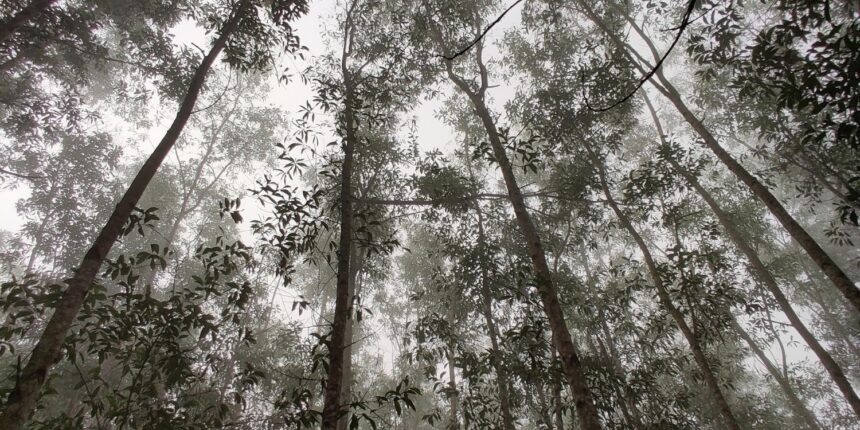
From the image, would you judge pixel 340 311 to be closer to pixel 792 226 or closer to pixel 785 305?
pixel 792 226

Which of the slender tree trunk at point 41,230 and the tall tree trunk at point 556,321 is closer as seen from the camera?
the tall tree trunk at point 556,321

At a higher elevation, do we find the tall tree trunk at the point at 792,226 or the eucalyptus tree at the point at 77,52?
the eucalyptus tree at the point at 77,52

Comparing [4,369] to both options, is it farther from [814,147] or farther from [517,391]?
[814,147]

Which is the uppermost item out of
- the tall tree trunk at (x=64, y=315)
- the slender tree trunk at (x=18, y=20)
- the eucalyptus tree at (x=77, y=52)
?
the eucalyptus tree at (x=77, y=52)

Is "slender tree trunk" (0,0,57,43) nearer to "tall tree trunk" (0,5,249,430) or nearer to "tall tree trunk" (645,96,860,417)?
"tall tree trunk" (0,5,249,430)

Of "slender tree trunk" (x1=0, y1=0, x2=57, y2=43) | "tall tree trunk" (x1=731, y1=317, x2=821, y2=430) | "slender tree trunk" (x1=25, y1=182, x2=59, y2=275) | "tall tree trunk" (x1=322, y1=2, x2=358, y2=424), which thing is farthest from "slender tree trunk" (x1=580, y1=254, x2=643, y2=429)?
"slender tree trunk" (x1=25, y1=182, x2=59, y2=275)

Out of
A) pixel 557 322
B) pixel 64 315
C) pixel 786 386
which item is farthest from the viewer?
pixel 786 386

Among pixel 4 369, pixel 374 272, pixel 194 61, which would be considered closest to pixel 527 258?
pixel 374 272

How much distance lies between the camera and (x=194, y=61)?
7.93m

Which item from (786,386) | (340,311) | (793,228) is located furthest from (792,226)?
(786,386)

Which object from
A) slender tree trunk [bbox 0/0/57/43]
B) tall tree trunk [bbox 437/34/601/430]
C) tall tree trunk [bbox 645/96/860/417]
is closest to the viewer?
tall tree trunk [bbox 437/34/601/430]

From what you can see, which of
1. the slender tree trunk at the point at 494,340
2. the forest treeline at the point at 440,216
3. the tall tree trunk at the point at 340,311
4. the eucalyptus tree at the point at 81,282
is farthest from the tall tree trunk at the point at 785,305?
the eucalyptus tree at the point at 81,282

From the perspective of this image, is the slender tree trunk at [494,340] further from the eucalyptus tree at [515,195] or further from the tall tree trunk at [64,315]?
the tall tree trunk at [64,315]

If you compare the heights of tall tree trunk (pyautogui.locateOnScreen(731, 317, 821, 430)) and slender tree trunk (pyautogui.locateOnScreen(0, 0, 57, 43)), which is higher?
slender tree trunk (pyautogui.locateOnScreen(0, 0, 57, 43))
